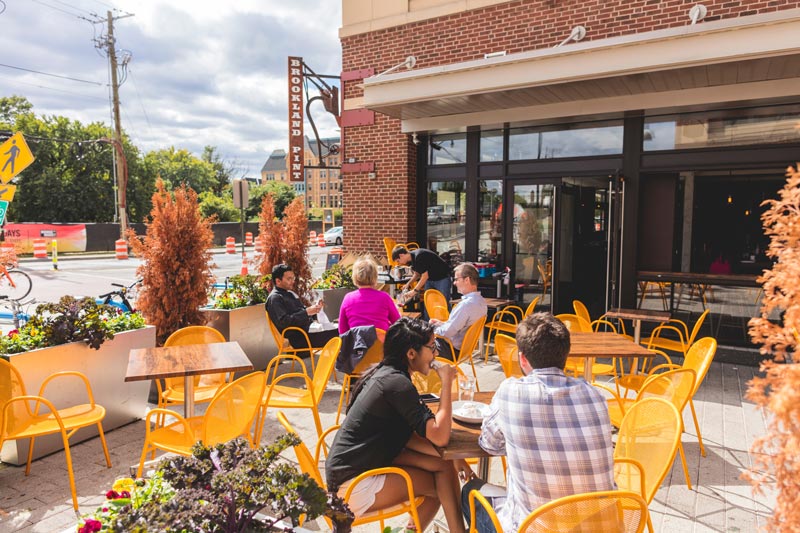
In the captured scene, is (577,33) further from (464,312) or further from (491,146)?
(464,312)

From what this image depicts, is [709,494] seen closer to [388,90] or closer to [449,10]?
[388,90]

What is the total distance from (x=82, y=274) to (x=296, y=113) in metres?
11.3

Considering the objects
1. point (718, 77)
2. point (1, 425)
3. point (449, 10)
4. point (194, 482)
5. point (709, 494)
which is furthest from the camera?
point (449, 10)

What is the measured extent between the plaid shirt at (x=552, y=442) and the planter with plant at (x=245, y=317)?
481 cm

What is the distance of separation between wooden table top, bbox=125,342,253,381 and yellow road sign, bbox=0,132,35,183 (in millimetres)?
2754

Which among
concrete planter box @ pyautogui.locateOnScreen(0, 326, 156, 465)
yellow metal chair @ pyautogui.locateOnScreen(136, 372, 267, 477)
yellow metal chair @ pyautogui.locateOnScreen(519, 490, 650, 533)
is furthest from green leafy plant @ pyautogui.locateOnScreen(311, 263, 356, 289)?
yellow metal chair @ pyautogui.locateOnScreen(519, 490, 650, 533)

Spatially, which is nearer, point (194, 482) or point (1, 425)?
point (194, 482)

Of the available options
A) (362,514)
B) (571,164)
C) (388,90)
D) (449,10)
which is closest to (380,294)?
(362,514)

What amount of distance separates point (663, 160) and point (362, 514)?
6947mm

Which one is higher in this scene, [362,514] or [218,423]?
[218,423]

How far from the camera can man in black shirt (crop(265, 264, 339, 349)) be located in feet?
18.8

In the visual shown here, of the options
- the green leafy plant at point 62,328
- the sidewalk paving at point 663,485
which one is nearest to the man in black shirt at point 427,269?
the sidewalk paving at point 663,485

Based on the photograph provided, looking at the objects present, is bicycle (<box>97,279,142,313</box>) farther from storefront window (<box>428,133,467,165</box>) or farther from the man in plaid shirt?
the man in plaid shirt

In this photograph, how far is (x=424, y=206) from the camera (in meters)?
9.99
